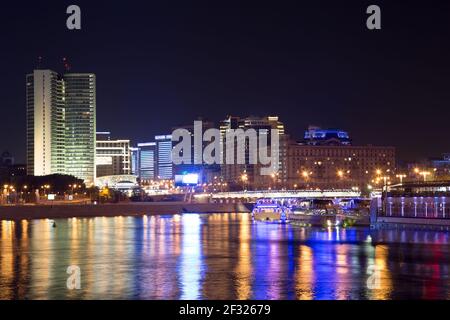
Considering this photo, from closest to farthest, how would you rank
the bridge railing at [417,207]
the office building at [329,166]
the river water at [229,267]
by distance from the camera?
the river water at [229,267] < the bridge railing at [417,207] < the office building at [329,166]

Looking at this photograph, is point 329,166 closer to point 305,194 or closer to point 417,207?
point 305,194

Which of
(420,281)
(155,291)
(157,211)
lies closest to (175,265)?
(155,291)

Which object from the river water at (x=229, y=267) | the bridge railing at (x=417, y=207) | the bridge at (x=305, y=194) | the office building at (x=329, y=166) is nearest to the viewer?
the river water at (x=229, y=267)

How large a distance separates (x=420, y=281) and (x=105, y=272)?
44.3 feet

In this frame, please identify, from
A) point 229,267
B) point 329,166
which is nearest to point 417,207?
point 229,267

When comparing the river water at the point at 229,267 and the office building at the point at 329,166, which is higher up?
the office building at the point at 329,166

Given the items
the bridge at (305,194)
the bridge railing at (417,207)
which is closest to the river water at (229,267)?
the bridge railing at (417,207)

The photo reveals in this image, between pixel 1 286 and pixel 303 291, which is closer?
pixel 303 291

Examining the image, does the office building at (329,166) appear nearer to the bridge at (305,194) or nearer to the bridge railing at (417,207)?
the bridge at (305,194)

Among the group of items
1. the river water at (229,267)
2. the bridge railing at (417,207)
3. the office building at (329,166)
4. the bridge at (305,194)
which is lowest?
the river water at (229,267)

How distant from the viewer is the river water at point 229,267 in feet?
A: 98.4

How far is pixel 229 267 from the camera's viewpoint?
127 ft

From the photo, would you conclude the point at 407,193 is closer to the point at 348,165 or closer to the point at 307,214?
the point at 307,214

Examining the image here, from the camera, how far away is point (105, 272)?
3647 cm
